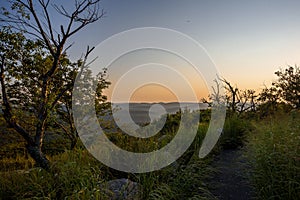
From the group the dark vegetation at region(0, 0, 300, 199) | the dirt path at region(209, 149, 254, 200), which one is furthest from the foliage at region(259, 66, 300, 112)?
the dirt path at region(209, 149, 254, 200)

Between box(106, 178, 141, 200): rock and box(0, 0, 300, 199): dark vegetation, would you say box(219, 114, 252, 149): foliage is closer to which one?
box(0, 0, 300, 199): dark vegetation

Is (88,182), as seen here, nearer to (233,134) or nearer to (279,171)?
(279,171)

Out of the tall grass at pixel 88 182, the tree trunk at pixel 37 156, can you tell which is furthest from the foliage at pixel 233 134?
the tree trunk at pixel 37 156

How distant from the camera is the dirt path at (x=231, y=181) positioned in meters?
3.09

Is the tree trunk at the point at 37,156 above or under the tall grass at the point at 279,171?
above

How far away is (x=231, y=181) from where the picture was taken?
3557 mm

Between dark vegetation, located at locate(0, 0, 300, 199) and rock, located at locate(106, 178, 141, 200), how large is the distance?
69 millimetres

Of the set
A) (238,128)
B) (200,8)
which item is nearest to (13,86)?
(200,8)

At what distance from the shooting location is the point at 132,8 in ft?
21.6

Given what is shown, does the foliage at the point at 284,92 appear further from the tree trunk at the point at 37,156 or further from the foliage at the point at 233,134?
the tree trunk at the point at 37,156

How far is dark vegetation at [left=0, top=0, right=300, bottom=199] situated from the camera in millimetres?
2830

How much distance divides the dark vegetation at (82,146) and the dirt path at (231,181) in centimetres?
13

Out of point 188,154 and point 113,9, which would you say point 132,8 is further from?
point 188,154

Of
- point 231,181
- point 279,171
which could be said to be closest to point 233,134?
point 231,181
